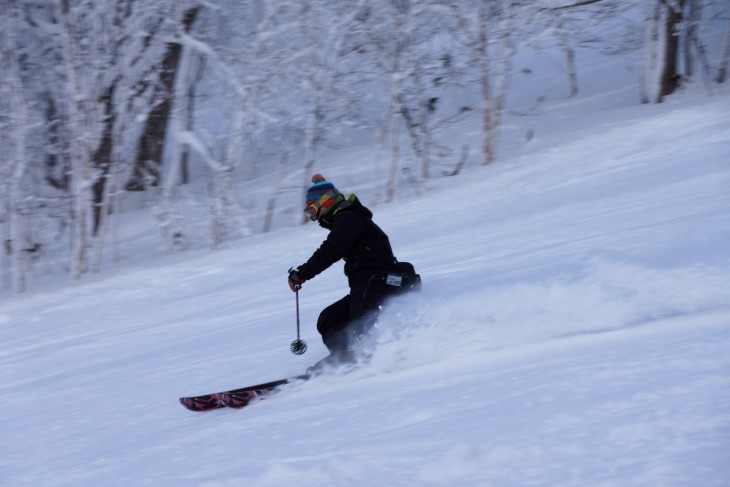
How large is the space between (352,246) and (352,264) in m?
0.15

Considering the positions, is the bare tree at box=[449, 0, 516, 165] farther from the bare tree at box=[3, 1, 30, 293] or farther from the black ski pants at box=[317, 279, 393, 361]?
the black ski pants at box=[317, 279, 393, 361]

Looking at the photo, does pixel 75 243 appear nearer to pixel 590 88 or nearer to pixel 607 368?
pixel 607 368

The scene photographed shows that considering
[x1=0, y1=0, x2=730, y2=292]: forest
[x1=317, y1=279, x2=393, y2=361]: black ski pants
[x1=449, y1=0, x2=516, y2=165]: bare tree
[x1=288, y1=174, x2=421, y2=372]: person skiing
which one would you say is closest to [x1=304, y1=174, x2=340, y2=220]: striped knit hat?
[x1=288, y1=174, x2=421, y2=372]: person skiing

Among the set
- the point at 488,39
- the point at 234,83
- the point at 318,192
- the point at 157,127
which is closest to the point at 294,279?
the point at 318,192

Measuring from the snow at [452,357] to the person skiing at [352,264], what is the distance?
174mm

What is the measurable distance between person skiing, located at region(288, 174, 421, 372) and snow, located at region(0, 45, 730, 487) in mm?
174

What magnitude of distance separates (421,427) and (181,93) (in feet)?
37.6

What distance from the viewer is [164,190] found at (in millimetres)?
14211

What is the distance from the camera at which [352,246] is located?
5492mm

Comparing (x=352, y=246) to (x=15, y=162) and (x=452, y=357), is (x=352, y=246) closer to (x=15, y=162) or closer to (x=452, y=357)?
(x=452, y=357)

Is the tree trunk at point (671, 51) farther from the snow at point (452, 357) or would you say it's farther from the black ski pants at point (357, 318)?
the black ski pants at point (357, 318)

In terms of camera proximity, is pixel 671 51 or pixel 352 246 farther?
pixel 671 51

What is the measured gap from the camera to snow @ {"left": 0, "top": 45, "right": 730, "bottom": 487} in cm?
314

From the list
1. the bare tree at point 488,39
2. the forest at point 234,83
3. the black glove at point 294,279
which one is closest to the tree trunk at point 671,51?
the forest at point 234,83
